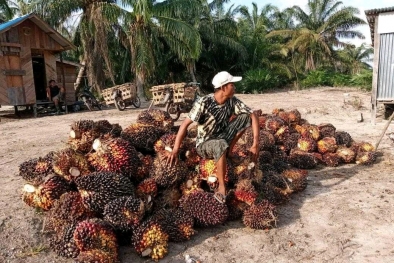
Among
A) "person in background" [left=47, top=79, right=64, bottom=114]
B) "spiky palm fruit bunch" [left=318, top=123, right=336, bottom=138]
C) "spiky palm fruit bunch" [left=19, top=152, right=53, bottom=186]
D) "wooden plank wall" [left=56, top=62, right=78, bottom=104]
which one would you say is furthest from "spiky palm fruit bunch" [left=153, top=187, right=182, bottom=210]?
"wooden plank wall" [left=56, top=62, right=78, bottom=104]

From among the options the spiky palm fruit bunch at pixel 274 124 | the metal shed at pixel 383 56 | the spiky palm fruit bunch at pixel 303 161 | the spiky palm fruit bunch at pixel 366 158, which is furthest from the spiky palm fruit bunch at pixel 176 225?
the metal shed at pixel 383 56

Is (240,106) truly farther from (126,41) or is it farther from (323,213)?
(126,41)

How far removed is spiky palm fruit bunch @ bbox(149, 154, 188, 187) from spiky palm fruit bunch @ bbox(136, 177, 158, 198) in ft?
0.26

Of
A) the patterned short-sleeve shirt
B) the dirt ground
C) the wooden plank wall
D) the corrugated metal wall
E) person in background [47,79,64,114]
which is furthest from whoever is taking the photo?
the wooden plank wall

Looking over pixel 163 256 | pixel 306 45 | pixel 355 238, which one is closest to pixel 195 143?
pixel 163 256

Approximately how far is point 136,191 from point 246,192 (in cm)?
112

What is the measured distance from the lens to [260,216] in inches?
131

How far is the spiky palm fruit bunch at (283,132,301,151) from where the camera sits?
5.56 m

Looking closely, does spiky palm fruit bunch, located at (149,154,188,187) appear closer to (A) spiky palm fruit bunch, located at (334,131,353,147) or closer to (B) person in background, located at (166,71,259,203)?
(B) person in background, located at (166,71,259,203)

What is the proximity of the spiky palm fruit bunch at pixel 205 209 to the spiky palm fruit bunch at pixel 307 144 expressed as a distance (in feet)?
8.49

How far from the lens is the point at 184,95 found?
11.5 meters

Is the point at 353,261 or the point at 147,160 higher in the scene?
the point at 147,160

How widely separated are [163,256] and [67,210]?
3.14 feet

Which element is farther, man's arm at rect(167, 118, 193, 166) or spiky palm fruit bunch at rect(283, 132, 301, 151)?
spiky palm fruit bunch at rect(283, 132, 301, 151)
